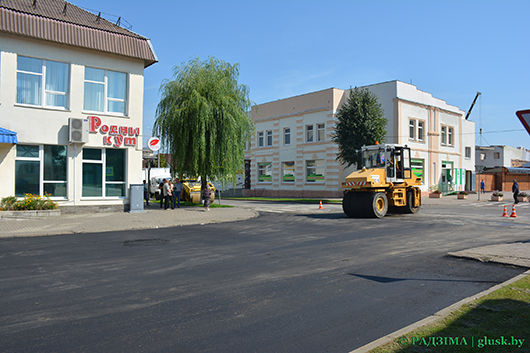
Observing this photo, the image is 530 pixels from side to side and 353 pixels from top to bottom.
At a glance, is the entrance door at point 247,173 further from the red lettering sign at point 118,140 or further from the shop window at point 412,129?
the red lettering sign at point 118,140

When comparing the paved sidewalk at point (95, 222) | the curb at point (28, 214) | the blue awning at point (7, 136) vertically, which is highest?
the blue awning at point (7, 136)

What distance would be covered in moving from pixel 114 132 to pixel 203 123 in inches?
176

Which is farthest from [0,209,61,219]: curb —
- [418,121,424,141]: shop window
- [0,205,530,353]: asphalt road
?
[418,121,424,141]: shop window

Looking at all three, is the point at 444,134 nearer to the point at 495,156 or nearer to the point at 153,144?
the point at 495,156

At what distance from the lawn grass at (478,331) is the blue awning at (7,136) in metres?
16.5

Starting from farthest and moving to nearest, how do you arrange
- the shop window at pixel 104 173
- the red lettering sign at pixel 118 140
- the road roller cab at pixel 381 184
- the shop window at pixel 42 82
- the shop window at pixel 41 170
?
the red lettering sign at pixel 118 140
the shop window at pixel 104 173
the road roller cab at pixel 381 184
the shop window at pixel 42 82
the shop window at pixel 41 170

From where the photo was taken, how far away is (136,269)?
7391mm

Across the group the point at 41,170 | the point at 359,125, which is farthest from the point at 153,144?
the point at 359,125

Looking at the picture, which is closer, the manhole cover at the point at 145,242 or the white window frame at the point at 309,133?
the manhole cover at the point at 145,242

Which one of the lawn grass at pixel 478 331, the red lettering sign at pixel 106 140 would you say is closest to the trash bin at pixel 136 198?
the red lettering sign at pixel 106 140

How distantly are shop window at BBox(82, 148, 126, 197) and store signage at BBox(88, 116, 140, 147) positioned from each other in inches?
20.0

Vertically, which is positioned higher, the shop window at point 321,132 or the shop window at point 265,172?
the shop window at point 321,132

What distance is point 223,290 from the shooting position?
19.6 ft

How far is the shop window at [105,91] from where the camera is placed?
725 inches
